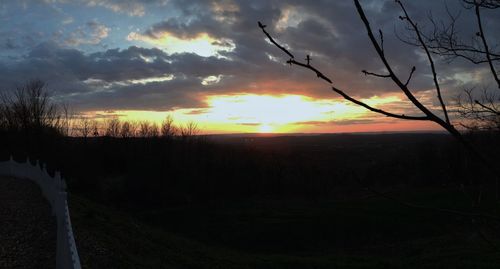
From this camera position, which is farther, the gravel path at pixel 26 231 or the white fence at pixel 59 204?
the gravel path at pixel 26 231

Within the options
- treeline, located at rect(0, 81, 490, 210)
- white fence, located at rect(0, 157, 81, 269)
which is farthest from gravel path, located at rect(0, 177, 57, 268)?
treeline, located at rect(0, 81, 490, 210)

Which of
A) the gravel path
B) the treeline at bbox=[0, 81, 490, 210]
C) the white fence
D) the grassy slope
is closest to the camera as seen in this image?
the white fence

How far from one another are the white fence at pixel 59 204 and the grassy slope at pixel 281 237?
148 cm

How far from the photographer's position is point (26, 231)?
13.6 metres

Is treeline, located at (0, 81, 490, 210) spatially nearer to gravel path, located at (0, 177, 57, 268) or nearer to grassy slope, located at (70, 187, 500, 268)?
grassy slope, located at (70, 187, 500, 268)

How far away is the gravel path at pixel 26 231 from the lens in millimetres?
11138

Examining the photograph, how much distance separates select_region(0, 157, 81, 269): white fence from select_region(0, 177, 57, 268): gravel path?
47cm

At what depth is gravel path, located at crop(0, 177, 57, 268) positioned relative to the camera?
1114 cm

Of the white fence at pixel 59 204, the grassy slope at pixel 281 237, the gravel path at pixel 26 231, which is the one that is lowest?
the grassy slope at pixel 281 237

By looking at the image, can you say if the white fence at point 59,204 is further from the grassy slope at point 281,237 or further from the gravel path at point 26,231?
the grassy slope at point 281,237

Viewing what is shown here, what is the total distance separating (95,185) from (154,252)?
33740 mm

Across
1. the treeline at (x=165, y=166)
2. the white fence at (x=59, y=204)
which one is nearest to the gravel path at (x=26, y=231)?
the white fence at (x=59, y=204)

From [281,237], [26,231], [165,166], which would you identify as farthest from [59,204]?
[165,166]

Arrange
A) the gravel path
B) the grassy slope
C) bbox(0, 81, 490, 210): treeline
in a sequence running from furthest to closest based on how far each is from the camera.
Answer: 1. bbox(0, 81, 490, 210): treeline
2. the grassy slope
3. the gravel path
